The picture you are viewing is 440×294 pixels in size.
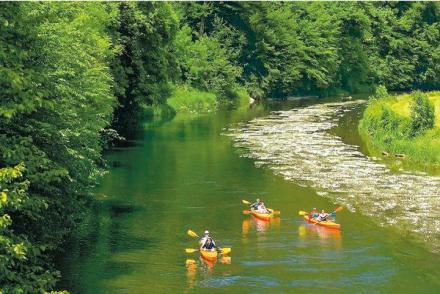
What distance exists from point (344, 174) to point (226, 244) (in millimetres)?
18794

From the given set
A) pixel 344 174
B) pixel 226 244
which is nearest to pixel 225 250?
pixel 226 244

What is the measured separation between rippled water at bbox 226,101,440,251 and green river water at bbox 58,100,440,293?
1429mm

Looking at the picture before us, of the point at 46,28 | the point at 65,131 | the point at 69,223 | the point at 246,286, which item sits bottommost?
the point at 246,286

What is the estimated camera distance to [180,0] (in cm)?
11488

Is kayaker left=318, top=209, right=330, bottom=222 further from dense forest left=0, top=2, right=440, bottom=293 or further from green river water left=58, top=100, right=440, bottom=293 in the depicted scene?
dense forest left=0, top=2, right=440, bottom=293

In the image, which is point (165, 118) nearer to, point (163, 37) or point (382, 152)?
point (163, 37)

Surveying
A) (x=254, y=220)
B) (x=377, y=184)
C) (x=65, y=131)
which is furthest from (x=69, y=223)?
(x=377, y=184)

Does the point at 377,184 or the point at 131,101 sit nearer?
the point at 377,184

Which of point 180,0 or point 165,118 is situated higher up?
point 180,0

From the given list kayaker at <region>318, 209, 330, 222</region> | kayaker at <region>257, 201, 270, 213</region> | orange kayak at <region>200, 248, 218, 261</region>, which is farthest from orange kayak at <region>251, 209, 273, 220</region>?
orange kayak at <region>200, 248, 218, 261</region>

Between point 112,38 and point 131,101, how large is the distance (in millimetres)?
8573

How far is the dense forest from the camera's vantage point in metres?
21.7

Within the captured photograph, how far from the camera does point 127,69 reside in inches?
2879

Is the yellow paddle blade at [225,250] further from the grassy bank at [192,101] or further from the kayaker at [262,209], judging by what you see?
the grassy bank at [192,101]
